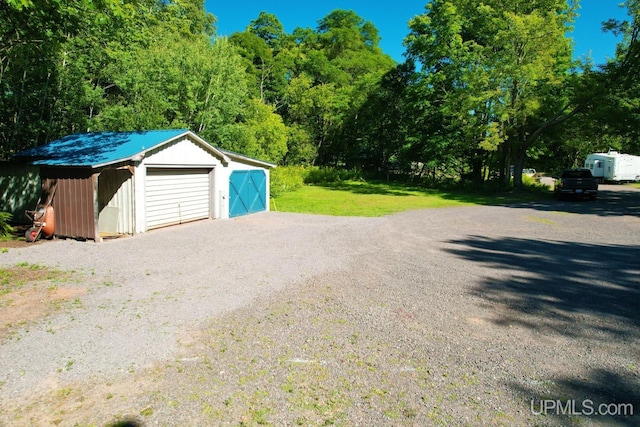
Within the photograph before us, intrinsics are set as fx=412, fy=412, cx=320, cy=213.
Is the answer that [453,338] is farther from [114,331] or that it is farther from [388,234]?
[388,234]

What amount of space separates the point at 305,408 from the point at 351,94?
45434 millimetres

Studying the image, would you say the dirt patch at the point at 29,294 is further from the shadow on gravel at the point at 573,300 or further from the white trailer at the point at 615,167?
the white trailer at the point at 615,167

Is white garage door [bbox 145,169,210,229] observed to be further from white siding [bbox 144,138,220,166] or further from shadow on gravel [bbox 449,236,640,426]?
shadow on gravel [bbox 449,236,640,426]

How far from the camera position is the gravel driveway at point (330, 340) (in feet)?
12.5

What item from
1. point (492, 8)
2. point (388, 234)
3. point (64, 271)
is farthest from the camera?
point (492, 8)

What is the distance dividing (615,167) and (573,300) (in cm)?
4265

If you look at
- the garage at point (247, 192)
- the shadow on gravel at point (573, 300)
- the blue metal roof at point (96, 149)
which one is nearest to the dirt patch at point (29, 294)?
the blue metal roof at point (96, 149)

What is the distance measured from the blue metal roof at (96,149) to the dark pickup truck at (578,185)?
23.1 metres

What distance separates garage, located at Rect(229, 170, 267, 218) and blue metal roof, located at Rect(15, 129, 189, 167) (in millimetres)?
3875

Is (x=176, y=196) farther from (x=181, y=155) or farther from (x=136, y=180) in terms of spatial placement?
(x=136, y=180)

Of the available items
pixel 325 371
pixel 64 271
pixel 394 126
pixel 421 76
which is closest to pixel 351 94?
pixel 394 126

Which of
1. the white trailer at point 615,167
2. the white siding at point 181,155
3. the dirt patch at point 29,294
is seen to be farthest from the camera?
the white trailer at point 615,167

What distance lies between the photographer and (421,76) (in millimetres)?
35469

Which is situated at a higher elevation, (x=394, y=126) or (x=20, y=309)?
(x=394, y=126)
